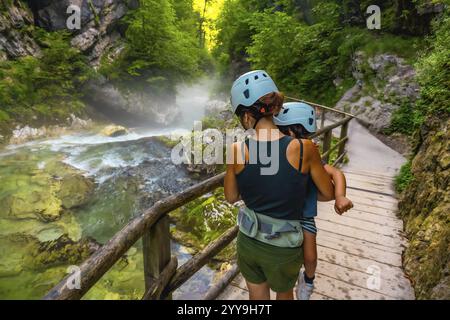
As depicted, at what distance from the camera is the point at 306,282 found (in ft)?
8.67

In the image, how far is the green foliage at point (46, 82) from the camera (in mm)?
16109

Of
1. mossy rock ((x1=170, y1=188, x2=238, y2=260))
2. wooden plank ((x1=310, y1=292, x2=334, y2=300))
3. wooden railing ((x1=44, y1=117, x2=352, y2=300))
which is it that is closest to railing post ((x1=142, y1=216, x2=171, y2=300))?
wooden railing ((x1=44, y1=117, x2=352, y2=300))

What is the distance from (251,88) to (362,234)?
3.93 meters

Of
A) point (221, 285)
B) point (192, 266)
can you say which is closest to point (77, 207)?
point (221, 285)

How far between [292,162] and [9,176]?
1247 centimetres

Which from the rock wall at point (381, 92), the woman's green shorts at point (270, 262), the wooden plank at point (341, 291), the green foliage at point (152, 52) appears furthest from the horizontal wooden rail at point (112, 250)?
the green foliage at point (152, 52)

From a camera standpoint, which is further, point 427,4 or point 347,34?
point 347,34

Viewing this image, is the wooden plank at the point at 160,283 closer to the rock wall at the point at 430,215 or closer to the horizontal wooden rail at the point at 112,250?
the horizontal wooden rail at the point at 112,250

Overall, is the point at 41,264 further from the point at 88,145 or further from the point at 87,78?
the point at 87,78

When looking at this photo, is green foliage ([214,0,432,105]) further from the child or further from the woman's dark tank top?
the woman's dark tank top

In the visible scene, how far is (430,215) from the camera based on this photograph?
4.06 metres

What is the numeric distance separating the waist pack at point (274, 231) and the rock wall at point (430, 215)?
156 centimetres

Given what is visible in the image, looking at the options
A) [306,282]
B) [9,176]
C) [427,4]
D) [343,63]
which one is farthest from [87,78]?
[306,282]

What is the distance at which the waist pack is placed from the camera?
2.12 metres
